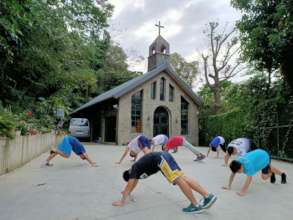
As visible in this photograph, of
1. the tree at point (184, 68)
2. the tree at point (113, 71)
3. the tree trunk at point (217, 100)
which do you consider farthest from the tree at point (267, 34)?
the tree at point (184, 68)

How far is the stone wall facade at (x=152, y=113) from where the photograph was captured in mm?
16906

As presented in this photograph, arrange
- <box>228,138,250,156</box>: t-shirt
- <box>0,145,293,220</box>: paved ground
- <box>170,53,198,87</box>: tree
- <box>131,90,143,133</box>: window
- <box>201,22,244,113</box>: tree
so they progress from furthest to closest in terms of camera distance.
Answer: <box>170,53,198,87</box>: tree
<box>201,22,244,113</box>: tree
<box>131,90,143,133</box>: window
<box>228,138,250,156</box>: t-shirt
<box>0,145,293,220</box>: paved ground

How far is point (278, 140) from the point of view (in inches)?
384

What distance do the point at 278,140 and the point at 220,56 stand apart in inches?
568

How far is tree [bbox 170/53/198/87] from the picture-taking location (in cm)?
3334

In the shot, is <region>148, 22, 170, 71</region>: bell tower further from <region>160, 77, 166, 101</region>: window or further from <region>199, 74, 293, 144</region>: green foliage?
→ <region>199, 74, 293, 144</region>: green foliage

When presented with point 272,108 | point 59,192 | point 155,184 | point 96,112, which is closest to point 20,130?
point 59,192

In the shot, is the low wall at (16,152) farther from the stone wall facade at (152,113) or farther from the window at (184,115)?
the window at (184,115)

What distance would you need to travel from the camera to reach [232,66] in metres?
22.6

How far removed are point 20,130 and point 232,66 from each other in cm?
2049

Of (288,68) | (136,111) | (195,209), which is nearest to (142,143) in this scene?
(195,209)

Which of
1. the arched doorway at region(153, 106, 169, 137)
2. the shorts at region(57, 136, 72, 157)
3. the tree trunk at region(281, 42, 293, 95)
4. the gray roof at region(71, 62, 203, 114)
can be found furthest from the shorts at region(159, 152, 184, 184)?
the arched doorway at region(153, 106, 169, 137)

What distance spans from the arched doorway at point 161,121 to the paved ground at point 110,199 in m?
12.9

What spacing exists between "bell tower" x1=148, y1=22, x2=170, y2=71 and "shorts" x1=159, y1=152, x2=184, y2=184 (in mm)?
17692
